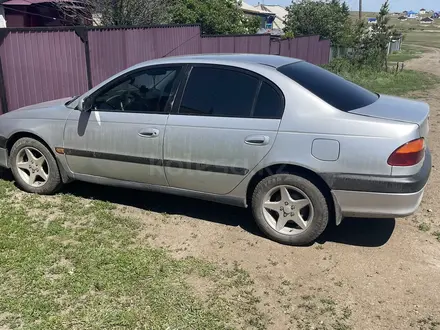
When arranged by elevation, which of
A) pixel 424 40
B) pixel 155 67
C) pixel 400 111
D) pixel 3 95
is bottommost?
pixel 424 40

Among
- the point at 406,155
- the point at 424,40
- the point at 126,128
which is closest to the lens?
the point at 406,155

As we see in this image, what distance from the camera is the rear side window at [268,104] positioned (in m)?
4.02

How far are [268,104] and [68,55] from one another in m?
5.02

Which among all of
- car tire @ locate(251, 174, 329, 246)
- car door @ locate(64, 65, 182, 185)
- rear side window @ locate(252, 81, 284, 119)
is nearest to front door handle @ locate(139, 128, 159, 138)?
car door @ locate(64, 65, 182, 185)

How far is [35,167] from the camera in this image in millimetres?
5168

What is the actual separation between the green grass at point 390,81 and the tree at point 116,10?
6.81 m

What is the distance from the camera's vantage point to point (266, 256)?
3.99 metres

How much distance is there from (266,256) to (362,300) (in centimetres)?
89

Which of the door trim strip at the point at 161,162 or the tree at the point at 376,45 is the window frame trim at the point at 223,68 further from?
the tree at the point at 376,45

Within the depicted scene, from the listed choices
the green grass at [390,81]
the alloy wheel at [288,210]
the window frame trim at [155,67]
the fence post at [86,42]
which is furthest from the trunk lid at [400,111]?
the green grass at [390,81]

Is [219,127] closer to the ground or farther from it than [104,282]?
farther from it

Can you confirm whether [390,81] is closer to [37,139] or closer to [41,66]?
[41,66]

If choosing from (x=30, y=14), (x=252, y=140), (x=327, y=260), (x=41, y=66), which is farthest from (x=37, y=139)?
(x=30, y=14)

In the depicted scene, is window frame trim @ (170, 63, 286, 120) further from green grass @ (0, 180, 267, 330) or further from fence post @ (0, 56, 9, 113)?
fence post @ (0, 56, 9, 113)
